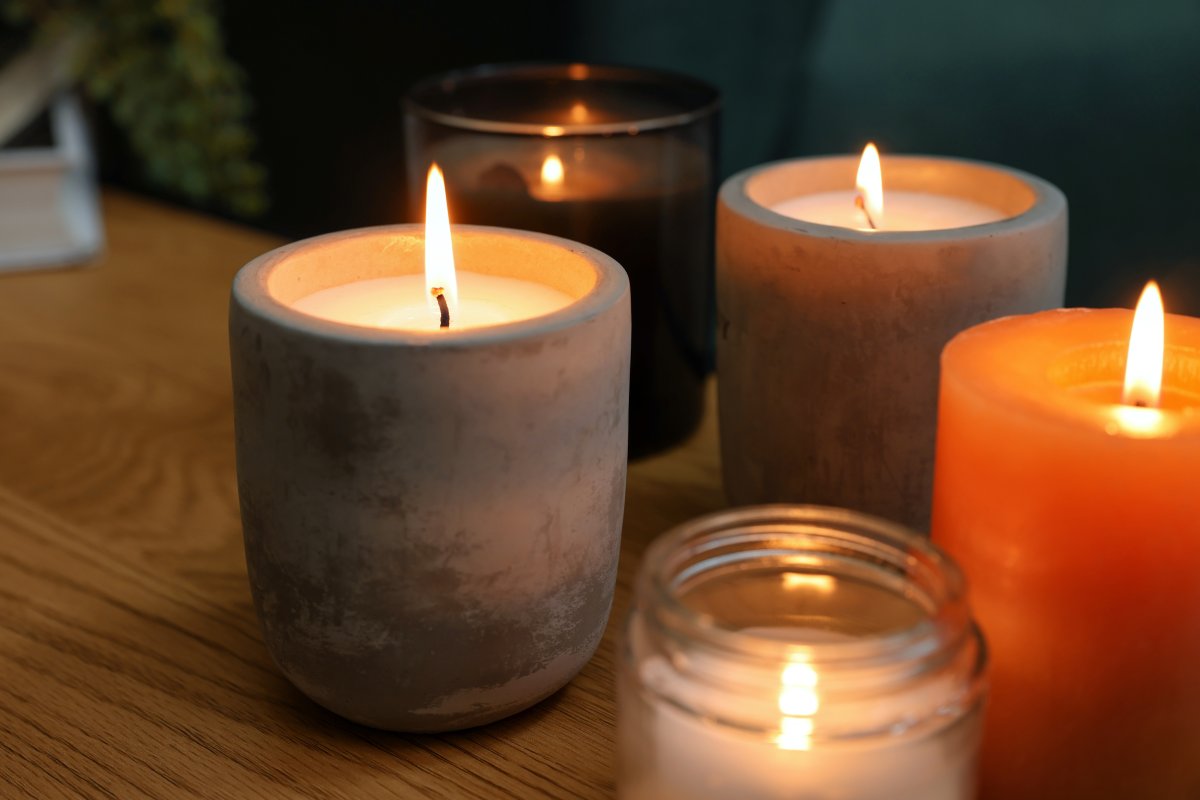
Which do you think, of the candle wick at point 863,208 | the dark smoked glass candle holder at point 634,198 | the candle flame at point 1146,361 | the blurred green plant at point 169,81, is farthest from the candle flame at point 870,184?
the blurred green plant at point 169,81

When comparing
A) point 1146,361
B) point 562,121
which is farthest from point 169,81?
point 1146,361

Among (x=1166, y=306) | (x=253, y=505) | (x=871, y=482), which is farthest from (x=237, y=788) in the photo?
(x=1166, y=306)

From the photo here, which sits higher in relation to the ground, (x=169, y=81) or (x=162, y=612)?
(x=169, y=81)

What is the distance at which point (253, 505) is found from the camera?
1.65 ft

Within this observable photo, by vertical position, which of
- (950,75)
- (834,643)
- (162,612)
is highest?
(950,75)

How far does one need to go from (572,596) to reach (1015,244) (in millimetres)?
246

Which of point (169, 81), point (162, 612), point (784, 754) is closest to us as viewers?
point (784, 754)

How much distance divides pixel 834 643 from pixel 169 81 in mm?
1195

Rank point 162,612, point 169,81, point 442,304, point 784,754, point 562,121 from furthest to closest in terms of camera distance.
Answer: point 169,81, point 562,121, point 162,612, point 442,304, point 784,754

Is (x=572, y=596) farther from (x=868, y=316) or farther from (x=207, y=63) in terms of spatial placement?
(x=207, y=63)

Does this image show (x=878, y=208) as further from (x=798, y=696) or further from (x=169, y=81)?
(x=169, y=81)

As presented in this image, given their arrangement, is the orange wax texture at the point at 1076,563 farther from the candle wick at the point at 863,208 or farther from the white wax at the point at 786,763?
the candle wick at the point at 863,208

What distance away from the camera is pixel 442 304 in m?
0.54

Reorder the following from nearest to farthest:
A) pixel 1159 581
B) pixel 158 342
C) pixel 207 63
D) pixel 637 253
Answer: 1. pixel 1159 581
2. pixel 637 253
3. pixel 158 342
4. pixel 207 63
